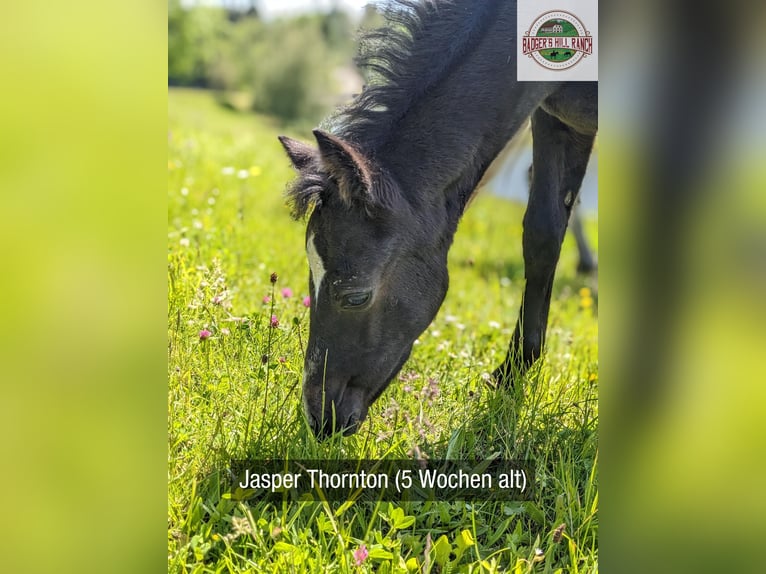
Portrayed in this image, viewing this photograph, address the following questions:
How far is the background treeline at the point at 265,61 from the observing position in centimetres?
627

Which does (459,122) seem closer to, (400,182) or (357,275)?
(400,182)

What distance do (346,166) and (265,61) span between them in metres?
7.17

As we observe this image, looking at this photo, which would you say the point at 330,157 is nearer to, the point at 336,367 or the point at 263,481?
the point at 336,367

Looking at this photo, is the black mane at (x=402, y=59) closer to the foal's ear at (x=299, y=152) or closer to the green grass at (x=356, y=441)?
the foal's ear at (x=299, y=152)

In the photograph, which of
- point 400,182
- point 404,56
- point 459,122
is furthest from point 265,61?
point 400,182

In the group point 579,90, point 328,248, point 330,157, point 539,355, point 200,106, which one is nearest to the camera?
point 330,157

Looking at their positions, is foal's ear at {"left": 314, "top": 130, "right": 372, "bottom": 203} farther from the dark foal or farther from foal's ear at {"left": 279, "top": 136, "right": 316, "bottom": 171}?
foal's ear at {"left": 279, "top": 136, "right": 316, "bottom": 171}

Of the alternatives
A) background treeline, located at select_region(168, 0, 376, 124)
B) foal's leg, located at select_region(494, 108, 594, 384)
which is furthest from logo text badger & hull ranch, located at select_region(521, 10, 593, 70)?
background treeline, located at select_region(168, 0, 376, 124)

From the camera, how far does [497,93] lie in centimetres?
292

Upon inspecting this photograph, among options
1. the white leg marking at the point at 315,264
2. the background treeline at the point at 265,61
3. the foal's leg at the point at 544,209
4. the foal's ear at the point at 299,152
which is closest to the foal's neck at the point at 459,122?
the foal's ear at the point at 299,152

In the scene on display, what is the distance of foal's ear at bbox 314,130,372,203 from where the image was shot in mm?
2496
